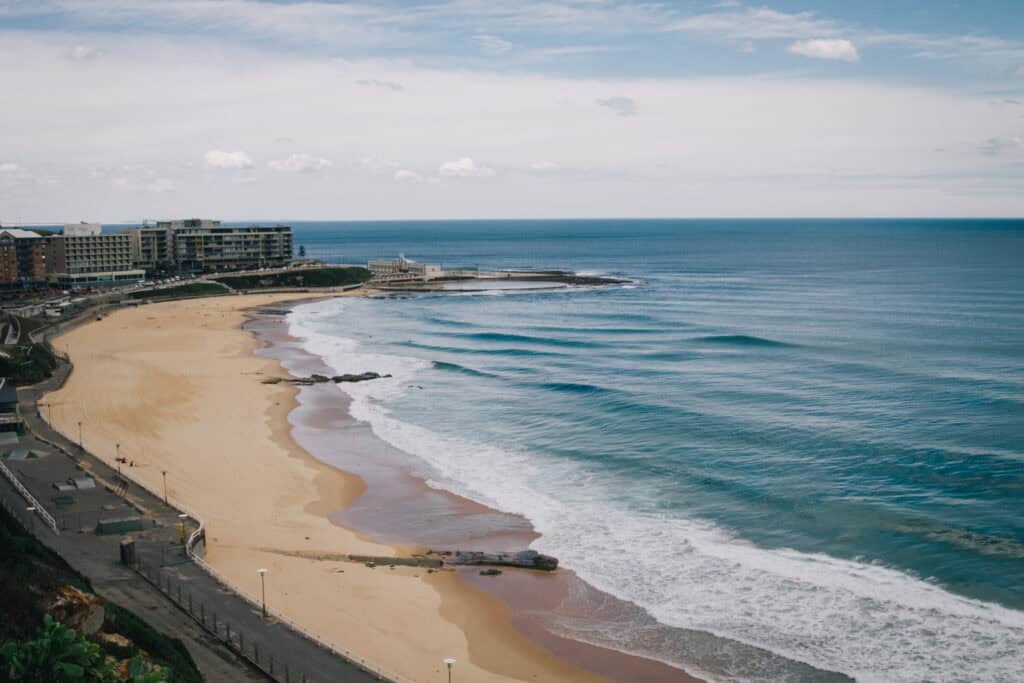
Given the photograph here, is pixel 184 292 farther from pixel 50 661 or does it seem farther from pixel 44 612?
pixel 50 661

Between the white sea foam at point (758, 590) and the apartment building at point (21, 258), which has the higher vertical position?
the apartment building at point (21, 258)

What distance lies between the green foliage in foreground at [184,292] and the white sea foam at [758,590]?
9215 centimetres

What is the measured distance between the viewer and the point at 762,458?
149ft

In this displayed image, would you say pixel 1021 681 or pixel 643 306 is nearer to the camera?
pixel 1021 681

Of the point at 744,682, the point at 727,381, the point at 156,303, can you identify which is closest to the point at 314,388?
the point at 727,381

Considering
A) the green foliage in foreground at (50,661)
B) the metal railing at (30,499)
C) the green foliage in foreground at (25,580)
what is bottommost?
the metal railing at (30,499)

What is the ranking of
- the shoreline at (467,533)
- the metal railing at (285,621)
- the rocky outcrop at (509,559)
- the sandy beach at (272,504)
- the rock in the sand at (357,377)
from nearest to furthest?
the metal railing at (285,621) → the shoreline at (467,533) → the sandy beach at (272,504) → the rocky outcrop at (509,559) → the rock in the sand at (357,377)

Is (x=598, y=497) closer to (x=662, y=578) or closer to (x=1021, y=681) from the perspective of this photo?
(x=662, y=578)

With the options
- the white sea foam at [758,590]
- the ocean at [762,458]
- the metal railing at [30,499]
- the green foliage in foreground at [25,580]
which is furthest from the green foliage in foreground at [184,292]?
the green foliage in foreground at [25,580]

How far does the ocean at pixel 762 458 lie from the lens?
29484 millimetres

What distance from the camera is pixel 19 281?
127 metres

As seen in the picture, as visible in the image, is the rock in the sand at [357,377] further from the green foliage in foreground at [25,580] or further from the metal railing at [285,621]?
the green foliage in foreground at [25,580]

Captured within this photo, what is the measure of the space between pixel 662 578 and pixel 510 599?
18.1ft

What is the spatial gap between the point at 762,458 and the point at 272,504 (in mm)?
23629
